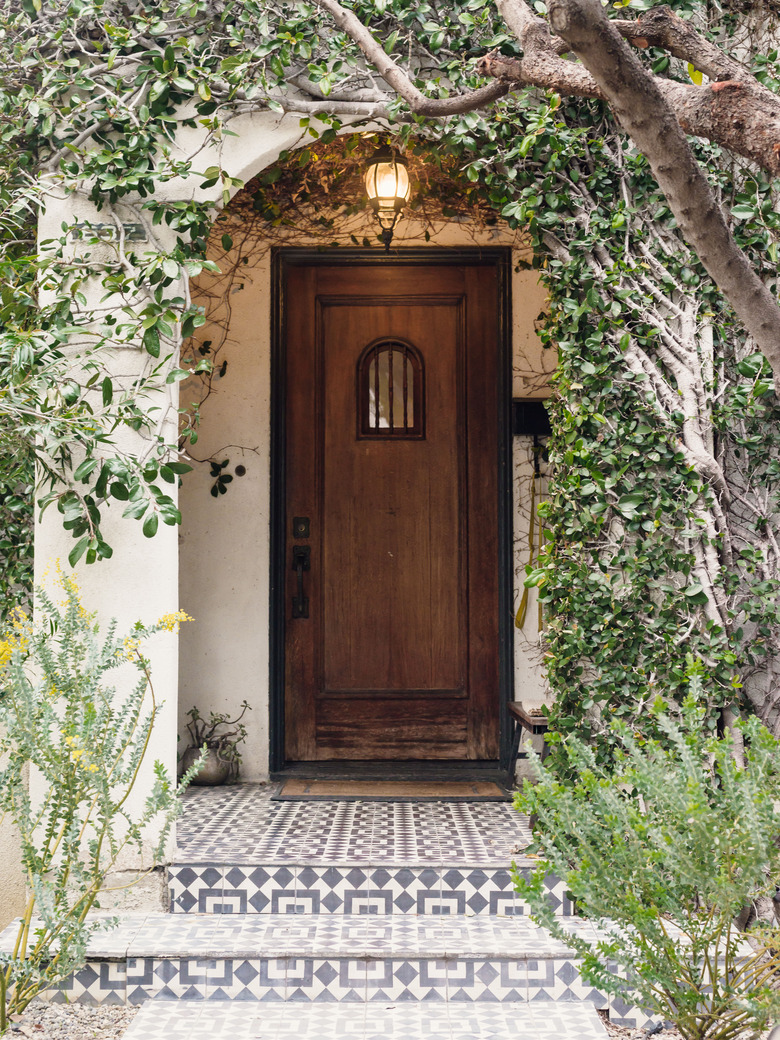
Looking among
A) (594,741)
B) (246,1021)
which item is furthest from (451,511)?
(246,1021)

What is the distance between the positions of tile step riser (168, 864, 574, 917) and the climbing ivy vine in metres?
0.68

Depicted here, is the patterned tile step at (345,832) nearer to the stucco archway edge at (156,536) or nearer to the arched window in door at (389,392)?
the stucco archway edge at (156,536)

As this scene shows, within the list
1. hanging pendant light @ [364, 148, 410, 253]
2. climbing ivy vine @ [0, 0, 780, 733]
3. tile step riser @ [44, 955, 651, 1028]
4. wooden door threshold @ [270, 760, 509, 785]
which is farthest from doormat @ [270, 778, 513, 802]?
hanging pendant light @ [364, 148, 410, 253]

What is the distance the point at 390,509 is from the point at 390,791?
4.45 feet

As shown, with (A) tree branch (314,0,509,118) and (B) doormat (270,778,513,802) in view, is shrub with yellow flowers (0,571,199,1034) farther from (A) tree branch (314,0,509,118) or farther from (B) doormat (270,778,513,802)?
(A) tree branch (314,0,509,118)

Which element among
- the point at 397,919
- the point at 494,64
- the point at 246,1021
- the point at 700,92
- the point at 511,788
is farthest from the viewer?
the point at 511,788

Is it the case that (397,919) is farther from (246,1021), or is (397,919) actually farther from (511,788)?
(511,788)

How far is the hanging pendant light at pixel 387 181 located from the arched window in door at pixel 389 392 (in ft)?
2.22

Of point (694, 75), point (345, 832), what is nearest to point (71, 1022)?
point (345, 832)

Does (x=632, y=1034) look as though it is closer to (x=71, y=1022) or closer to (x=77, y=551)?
(x=71, y=1022)

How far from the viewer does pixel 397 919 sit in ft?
9.66

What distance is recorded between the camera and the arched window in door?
431 cm

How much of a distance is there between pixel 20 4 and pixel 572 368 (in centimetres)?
231

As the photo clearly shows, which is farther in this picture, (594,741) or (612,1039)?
(594,741)
